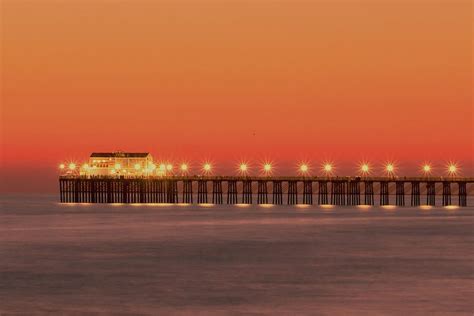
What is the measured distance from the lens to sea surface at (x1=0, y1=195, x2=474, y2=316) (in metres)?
33.6

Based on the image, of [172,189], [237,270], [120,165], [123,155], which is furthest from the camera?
[123,155]

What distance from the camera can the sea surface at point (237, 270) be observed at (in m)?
33.6

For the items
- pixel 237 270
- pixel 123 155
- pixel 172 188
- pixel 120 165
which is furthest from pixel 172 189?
pixel 237 270

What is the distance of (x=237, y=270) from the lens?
148ft

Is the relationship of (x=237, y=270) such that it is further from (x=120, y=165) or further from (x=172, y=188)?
(x=120, y=165)

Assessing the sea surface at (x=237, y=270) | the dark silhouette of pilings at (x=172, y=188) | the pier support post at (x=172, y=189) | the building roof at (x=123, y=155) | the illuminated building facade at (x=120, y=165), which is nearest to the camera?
the sea surface at (x=237, y=270)

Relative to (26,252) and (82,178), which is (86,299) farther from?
(82,178)

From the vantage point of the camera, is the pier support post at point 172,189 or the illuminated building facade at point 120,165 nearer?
the pier support post at point 172,189

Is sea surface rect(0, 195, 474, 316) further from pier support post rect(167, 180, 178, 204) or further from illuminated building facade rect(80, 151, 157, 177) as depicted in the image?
illuminated building facade rect(80, 151, 157, 177)

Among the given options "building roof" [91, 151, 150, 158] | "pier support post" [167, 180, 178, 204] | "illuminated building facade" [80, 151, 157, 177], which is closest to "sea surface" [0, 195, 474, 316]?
"pier support post" [167, 180, 178, 204]

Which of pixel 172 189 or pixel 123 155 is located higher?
pixel 123 155

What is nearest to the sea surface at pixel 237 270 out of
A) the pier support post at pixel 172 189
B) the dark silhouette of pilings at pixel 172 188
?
the pier support post at pixel 172 189

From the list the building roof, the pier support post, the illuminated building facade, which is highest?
the building roof

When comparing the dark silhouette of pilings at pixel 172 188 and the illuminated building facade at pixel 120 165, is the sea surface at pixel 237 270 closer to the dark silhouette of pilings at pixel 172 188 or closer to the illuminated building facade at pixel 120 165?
the dark silhouette of pilings at pixel 172 188
